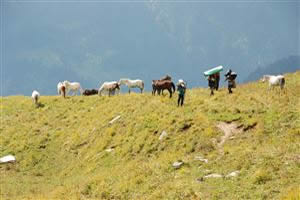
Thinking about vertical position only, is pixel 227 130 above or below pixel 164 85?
below

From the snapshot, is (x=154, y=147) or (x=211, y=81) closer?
(x=154, y=147)

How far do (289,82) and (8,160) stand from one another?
27.7 meters

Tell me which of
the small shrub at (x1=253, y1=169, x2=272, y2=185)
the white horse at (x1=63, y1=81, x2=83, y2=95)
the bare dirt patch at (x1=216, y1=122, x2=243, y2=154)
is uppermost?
the white horse at (x1=63, y1=81, x2=83, y2=95)

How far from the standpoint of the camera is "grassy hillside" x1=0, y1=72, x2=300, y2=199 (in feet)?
68.6

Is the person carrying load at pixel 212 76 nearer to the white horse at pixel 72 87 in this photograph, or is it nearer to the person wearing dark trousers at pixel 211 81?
the person wearing dark trousers at pixel 211 81

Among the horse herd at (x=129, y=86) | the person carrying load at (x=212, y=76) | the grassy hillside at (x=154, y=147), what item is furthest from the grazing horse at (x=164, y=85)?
the person carrying load at (x=212, y=76)

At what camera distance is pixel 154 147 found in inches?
1232

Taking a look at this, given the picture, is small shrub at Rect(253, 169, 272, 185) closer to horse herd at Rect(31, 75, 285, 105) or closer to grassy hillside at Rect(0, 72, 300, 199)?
grassy hillside at Rect(0, 72, 300, 199)

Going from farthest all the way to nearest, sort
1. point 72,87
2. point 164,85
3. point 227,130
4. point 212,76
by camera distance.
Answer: point 72,87 < point 164,85 < point 212,76 < point 227,130

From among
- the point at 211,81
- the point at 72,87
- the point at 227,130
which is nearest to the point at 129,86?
the point at 72,87

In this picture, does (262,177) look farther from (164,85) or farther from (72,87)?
(72,87)

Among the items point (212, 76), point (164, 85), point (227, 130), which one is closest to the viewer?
point (227, 130)

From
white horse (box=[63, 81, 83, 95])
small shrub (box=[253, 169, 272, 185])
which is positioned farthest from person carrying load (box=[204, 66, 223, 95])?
white horse (box=[63, 81, 83, 95])

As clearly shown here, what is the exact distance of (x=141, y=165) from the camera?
2656 centimetres
